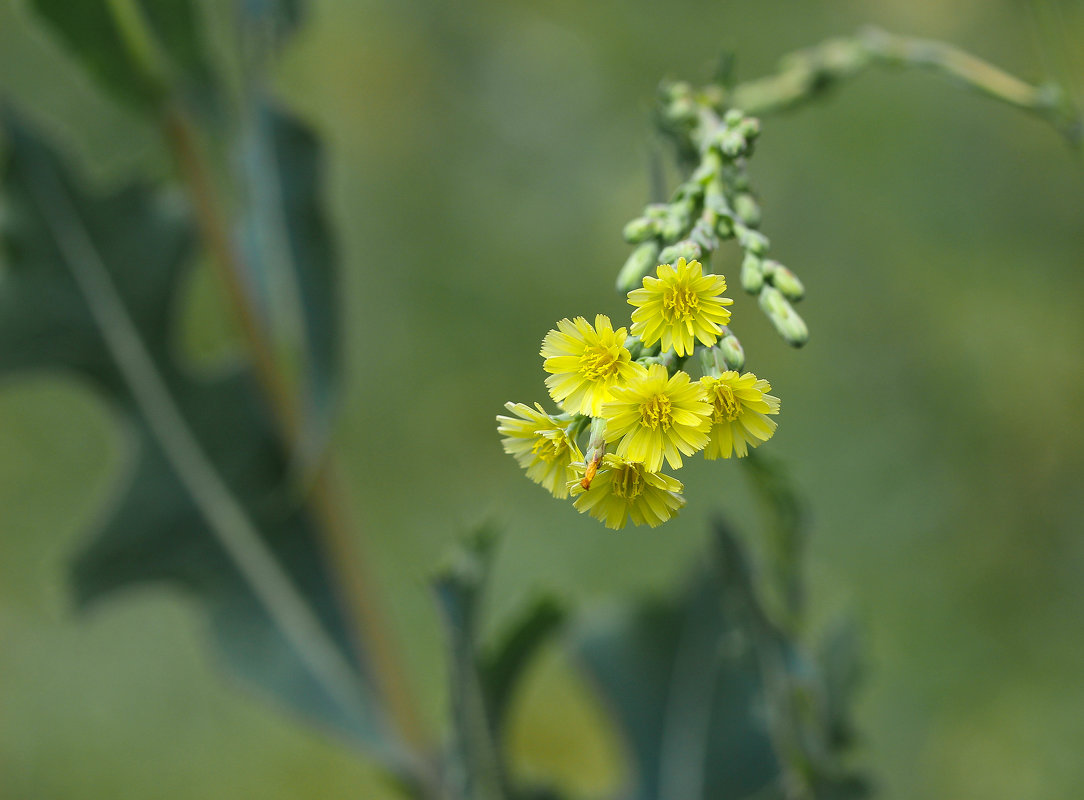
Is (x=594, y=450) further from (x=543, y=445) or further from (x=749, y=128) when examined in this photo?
(x=749, y=128)

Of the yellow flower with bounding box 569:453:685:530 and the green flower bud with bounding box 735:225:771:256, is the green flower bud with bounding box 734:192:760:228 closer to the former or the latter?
the green flower bud with bounding box 735:225:771:256

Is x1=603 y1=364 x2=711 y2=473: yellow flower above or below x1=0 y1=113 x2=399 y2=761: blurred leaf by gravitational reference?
below

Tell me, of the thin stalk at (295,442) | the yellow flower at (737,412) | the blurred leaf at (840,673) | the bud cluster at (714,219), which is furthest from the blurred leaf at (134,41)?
the blurred leaf at (840,673)

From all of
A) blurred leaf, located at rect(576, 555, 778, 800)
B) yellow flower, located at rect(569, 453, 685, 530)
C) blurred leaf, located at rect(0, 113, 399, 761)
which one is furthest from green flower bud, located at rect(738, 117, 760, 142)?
blurred leaf, located at rect(0, 113, 399, 761)

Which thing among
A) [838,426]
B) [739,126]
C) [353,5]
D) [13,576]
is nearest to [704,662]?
[739,126]

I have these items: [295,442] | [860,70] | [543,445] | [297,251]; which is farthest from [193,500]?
[860,70]
